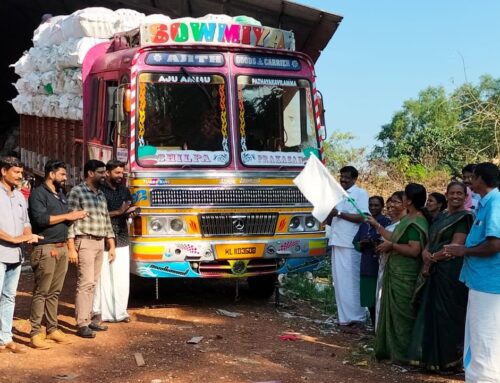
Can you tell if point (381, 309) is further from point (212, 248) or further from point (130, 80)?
point (130, 80)

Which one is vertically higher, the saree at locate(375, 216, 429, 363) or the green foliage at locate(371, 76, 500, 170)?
the green foliage at locate(371, 76, 500, 170)

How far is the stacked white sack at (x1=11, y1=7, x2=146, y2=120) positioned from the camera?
991 cm

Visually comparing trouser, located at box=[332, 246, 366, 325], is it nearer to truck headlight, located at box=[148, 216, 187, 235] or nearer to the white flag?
the white flag

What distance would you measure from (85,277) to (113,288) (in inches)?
26.6

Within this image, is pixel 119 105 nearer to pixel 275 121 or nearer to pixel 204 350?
pixel 275 121

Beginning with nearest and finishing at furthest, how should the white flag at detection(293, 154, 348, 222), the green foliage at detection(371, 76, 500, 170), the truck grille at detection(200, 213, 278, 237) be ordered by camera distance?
the white flag at detection(293, 154, 348, 222) → the truck grille at detection(200, 213, 278, 237) → the green foliage at detection(371, 76, 500, 170)

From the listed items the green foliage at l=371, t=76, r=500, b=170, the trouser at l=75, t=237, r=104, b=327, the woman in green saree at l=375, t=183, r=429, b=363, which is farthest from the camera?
the green foliage at l=371, t=76, r=500, b=170

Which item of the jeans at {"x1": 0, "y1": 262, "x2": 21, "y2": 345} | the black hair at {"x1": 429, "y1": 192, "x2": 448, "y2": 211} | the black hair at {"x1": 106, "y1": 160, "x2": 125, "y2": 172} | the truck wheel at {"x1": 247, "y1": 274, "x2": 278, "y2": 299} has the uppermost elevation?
the black hair at {"x1": 106, "y1": 160, "x2": 125, "y2": 172}

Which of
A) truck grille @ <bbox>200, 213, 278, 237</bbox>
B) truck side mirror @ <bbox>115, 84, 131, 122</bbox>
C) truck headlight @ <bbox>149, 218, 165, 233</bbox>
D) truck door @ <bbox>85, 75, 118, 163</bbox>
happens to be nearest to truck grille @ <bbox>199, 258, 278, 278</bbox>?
truck grille @ <bbox>200, 213, 278, 237</bbox>

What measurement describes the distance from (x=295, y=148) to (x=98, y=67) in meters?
2.82

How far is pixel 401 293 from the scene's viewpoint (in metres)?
6.28

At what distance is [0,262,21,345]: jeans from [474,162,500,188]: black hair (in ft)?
12.6

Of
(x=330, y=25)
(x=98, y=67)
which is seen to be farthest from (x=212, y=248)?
(x=330, y=25)

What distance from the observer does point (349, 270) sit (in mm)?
7645
